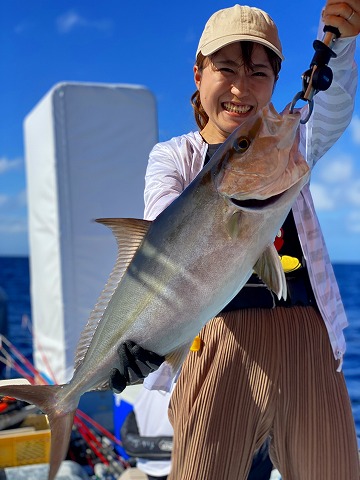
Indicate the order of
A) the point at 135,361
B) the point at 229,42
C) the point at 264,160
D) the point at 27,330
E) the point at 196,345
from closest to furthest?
the point at 264,160 < the point at 135,361 < the point at 229,42 < the point at 196,345 < the point at 27,330

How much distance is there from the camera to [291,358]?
6.44ft

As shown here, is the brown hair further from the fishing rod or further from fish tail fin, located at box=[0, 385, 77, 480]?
fish tail fin, located at box=[0, 385, 77, 480]

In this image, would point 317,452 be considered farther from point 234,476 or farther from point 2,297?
point 2,297

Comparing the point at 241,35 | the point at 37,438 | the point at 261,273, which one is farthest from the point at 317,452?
the point at 37,438

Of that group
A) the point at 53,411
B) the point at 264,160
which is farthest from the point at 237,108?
the point at 53,411

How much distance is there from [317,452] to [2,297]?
273 inches

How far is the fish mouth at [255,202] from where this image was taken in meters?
1.50

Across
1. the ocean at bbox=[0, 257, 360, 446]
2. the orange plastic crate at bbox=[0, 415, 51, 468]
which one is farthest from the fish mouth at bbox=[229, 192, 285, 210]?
the ocean at bbox=[0, 257, 360, 446]

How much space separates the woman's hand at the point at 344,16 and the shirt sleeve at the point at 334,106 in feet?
0.15

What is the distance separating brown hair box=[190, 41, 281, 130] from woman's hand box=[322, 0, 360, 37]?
0.28m

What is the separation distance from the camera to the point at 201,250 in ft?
5.08

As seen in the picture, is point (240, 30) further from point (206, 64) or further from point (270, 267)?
point (270, 267)

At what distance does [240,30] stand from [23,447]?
2219 millimetres

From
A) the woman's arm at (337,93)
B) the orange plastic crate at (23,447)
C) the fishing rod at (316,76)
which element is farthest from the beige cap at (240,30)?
the orange plastic crate at (23,447)
